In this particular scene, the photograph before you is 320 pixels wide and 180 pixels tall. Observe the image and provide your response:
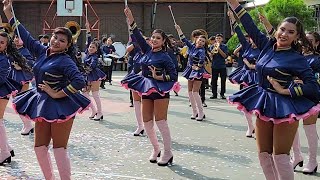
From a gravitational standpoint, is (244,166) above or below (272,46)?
below

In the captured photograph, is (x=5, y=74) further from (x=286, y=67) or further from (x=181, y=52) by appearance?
(x=181, y=52)

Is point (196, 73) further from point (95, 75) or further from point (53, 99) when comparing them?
point (53, 99)

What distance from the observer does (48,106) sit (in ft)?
17.3

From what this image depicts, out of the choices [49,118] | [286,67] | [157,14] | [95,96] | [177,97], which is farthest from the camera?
[157,14]

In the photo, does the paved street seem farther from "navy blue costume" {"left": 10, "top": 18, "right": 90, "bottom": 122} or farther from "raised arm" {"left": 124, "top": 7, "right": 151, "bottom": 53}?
"raised arm" {"left": 124, "top": 7, "right": 151, "bottom": 53}

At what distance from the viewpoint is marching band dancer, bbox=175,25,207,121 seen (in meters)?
11.2

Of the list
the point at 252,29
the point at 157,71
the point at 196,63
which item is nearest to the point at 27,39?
the point at 157,71

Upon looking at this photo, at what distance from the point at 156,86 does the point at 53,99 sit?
200 centimetres

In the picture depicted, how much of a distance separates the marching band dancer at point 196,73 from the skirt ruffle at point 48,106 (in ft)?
19.4

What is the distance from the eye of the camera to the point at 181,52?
2052cm

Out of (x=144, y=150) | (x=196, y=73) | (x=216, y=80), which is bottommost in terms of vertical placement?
(x=144, y=150)

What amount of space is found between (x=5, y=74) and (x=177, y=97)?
9.01 metres

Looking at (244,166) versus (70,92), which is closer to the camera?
(70,92)

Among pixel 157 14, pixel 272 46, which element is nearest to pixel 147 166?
pixel 272 46
